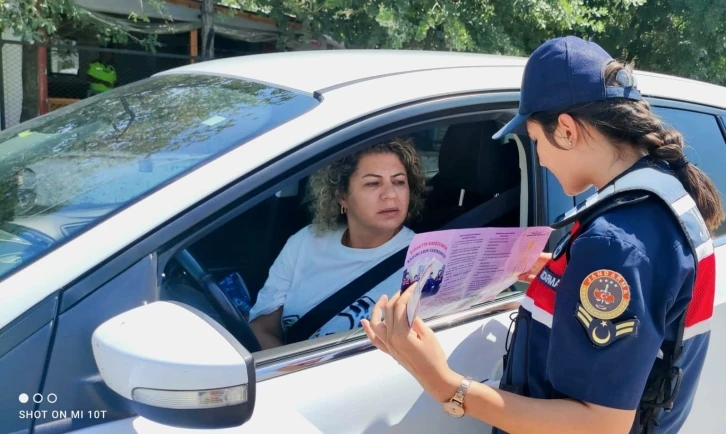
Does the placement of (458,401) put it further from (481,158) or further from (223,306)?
(481,158)

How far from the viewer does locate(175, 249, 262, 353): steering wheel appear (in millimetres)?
1756

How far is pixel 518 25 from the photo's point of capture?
7531 millimetres

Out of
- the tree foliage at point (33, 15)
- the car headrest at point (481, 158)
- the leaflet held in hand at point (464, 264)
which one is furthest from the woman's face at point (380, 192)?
the tree foliage at point (33, 15)

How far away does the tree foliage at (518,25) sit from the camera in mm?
6594

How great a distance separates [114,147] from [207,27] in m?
7.15

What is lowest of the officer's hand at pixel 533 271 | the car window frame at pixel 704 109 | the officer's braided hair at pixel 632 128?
the officer's hand at pixel 533 271

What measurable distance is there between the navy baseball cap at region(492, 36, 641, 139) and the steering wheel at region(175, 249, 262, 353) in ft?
3.03

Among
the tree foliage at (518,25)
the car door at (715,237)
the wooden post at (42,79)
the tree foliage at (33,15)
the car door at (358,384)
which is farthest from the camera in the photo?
the wooden post at (42,79)

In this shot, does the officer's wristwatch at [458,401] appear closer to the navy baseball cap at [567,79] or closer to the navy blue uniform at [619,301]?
the navy blue uniform at [619,301]

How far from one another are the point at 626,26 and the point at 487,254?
873 centimetres

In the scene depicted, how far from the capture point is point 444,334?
5.32 ft

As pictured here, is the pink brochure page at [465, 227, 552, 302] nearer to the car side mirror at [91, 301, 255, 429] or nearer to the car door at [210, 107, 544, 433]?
the car door at [210, 107, 544, 433]

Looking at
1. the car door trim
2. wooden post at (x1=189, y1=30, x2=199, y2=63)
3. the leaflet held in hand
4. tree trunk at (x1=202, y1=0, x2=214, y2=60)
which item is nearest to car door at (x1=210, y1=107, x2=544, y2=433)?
the car door trim

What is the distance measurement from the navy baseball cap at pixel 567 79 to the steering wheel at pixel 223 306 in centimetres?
92
